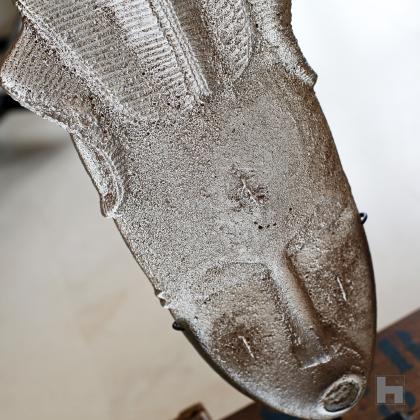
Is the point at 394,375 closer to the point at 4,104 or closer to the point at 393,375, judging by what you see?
the point at 393,375

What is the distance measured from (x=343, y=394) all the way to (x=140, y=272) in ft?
3.36

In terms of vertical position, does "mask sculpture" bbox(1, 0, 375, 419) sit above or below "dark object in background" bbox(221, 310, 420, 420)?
above

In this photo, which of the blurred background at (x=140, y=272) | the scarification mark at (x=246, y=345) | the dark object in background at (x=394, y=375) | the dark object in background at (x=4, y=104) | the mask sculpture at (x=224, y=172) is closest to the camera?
the mask sculpture at (x=224, y=172)

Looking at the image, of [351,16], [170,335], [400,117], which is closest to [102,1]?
[170,335]

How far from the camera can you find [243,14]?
0.88 metres

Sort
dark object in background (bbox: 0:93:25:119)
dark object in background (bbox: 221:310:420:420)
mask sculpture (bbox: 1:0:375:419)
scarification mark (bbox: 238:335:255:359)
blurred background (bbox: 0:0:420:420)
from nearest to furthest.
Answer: mask sculpture (bbox: 1:0:375:419), scarification mark (bbox: 238:335:255:359), dark object in background (bbox: 221:310:420:420), blurred background (bbox: 0:0:420:420), dark object in background (bbox: 0:93:25:119)

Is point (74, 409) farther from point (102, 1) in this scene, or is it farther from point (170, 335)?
point (102, 1)

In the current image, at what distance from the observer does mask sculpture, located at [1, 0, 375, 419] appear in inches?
33.5

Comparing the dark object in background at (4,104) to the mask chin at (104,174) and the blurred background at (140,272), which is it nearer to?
the blurred background at (140,272)

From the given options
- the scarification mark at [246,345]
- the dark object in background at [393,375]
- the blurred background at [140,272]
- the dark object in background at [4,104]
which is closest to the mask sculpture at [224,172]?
the scarification mark at [246,345]

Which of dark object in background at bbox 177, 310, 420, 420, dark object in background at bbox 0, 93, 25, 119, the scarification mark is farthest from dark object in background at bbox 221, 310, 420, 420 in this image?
dark object in background at bbox 0, 93, 25, 119

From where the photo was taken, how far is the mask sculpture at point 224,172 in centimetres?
85

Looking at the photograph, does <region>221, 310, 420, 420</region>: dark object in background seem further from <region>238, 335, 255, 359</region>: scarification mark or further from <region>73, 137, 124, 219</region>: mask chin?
<region>73, 137, 124, 219</region>: mask chin

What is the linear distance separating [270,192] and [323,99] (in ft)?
3.81
